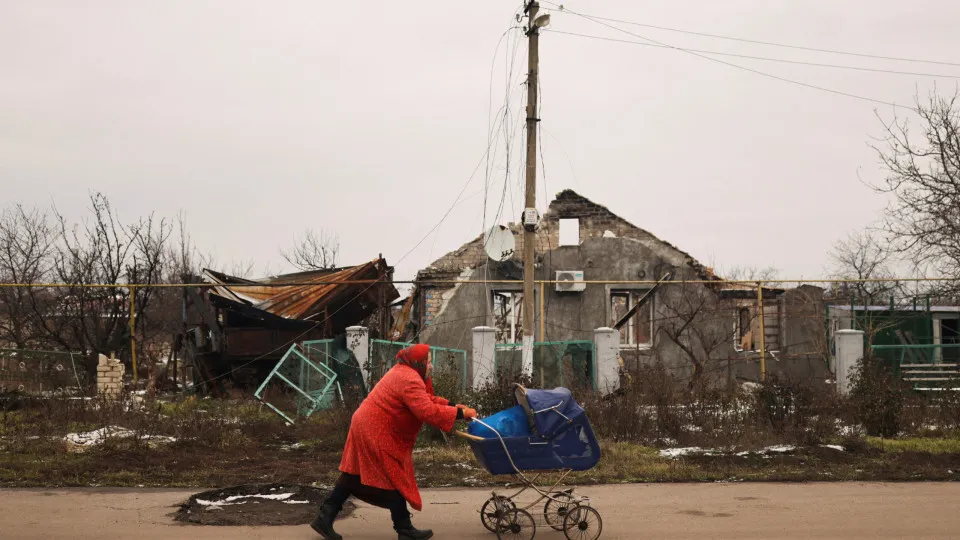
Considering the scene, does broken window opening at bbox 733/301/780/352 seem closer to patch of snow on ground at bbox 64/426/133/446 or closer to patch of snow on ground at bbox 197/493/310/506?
patch of snow on ground at bbox 64/426/133/446

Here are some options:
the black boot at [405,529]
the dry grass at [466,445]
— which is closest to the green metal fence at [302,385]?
the dry grass at [466,445]

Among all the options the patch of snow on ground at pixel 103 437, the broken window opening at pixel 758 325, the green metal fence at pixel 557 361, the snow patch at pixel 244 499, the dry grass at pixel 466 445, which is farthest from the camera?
the broken window opening at pixel 758 325

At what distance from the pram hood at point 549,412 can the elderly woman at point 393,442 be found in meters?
0.48

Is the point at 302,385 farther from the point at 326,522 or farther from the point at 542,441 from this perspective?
the point at 542,441

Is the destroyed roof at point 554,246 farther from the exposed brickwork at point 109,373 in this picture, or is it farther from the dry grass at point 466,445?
the dry grass at point 466,445

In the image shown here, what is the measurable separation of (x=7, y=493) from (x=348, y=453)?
13.4 ft

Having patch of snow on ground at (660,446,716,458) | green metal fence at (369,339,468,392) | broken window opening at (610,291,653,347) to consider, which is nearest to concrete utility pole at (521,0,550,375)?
green metal fence at (369,339,468,392)

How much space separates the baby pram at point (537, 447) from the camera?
21.6 ft

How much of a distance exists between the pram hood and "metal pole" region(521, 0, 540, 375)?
26.4 ft

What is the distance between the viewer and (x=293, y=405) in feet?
49.5

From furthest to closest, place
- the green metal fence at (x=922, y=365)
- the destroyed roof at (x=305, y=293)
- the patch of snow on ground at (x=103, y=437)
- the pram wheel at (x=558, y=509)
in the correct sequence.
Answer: the destroyed roof at (x=305, y=293), the green metal fence at (x=922, y=365), the patch of snow on ground at (x=103, y=437), the pram wheel at (x=558, y=509)

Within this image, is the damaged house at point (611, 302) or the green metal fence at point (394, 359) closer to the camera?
the green metal fence at point (394, 359)

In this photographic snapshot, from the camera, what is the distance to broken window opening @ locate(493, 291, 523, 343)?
74.4 feet

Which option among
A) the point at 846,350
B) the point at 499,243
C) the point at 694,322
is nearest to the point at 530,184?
the point at 499,243
